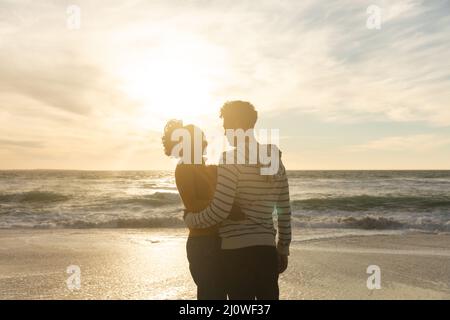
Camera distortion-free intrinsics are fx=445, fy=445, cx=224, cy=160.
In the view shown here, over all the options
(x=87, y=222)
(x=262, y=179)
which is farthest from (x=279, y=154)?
(x=87, y=222)

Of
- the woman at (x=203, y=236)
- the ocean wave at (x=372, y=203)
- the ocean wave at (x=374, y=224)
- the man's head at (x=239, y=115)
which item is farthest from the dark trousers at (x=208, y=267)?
the ocean wave at (x=372, y=203)

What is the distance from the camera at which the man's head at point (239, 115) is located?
2.97 meters

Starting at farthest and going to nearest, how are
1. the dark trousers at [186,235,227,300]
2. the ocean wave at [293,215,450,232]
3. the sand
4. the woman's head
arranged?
1. the ocean wave at [293,215,450,232]
2. the sand
3. the woman's head
4. the dark trousers at [186,235,227,300]

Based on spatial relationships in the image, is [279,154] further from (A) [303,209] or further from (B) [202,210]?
(A) [303,209]

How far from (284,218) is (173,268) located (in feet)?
16.6

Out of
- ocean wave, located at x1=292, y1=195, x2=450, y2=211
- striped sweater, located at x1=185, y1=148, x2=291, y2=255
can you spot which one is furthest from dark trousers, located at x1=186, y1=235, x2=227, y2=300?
ocean wave, located at x1=292, y1=195, x2=450, y2=211

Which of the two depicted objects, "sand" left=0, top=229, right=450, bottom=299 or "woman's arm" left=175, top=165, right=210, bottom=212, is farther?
"sand" left=0, top=229, right=450, bottom=299

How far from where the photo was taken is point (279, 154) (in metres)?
3.05

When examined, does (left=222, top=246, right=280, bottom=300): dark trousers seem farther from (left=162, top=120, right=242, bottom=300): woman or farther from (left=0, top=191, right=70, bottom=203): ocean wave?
(left=0, top=191, right=70, bottom=203): ocean wave

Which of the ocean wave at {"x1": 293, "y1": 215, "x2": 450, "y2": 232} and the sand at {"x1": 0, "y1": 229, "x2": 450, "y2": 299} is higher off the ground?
the sand at {"x1": 0, "y1": 229, "x2": 450, "y2": 299}

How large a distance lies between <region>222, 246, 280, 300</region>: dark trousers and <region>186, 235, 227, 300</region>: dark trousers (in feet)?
0.27

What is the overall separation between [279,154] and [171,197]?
27189 mm

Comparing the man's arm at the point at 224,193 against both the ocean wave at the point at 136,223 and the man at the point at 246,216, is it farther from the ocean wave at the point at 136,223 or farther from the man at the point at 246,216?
the ocean wave at the point at 136,223

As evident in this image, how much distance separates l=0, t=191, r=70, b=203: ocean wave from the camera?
101 ft
